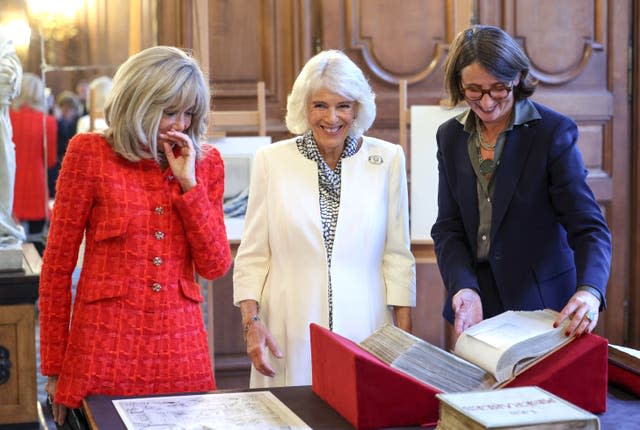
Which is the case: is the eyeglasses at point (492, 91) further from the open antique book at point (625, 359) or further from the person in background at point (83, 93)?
the person in background at point (83, 93)

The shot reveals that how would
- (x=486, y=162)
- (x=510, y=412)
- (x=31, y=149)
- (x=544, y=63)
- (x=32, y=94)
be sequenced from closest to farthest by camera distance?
(x=510, y=412) → (x=486, y=162) → (x=544, y=63) → (x=32, y=94) → (x=31, y=149)

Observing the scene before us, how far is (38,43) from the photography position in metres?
7.27

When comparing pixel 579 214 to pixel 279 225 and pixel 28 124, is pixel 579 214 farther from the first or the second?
pixel 28 124

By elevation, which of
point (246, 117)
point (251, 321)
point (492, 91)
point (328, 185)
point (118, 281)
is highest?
point (492, 91)

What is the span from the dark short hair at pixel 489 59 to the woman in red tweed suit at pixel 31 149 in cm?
522

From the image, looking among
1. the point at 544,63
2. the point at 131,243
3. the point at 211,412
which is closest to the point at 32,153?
the point at 544,63

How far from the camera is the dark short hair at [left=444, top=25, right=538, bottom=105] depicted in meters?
2.66

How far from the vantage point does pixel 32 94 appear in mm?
7508

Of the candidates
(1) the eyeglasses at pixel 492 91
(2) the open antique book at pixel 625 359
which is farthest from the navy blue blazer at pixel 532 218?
(2) the open antique book at pixel 625 359

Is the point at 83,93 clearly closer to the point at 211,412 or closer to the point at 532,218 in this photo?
the point at 532,218

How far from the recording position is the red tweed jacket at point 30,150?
7680mm

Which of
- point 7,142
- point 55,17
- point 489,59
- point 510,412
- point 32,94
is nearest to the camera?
point 510,412

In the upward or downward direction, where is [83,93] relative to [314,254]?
upward

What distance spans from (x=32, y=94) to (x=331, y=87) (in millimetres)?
4925
